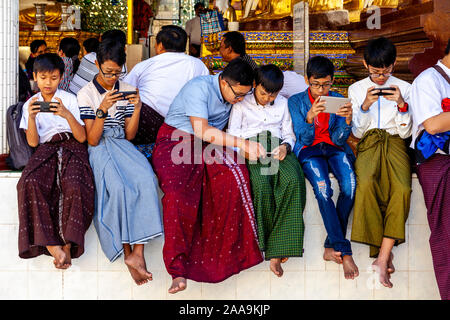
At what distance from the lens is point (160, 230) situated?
374cm

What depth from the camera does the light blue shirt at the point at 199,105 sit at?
12.8ft

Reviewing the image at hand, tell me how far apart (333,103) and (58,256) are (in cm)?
192

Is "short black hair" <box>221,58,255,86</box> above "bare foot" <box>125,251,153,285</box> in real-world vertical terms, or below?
above

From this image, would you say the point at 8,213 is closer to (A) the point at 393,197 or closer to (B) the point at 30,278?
(B) the point at 30,278

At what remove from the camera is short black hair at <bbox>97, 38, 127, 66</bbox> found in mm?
3861

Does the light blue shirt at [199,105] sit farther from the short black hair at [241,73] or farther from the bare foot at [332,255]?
the bare foot at [332,255]

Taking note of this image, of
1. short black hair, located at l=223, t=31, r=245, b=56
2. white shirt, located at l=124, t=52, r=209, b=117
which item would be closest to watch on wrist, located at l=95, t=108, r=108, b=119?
white shirt, located at l=124, t=52, r=209, b=117

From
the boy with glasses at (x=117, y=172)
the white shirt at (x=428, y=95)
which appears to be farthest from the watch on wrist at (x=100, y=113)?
the white shirt at (x=428, y=95)

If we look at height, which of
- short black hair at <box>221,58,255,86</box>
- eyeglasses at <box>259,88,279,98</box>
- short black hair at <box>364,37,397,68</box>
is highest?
short black hair at <box>364,37,397,68</box>

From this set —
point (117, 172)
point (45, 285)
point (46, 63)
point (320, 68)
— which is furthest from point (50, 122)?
point (320, 68)

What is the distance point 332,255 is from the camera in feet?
12.8

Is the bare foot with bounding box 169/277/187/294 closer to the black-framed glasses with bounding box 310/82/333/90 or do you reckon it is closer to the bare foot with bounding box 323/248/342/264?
the bare foot with bounding box 323/248/342/264

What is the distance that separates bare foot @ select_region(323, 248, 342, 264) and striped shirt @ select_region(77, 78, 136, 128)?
5.14 feet

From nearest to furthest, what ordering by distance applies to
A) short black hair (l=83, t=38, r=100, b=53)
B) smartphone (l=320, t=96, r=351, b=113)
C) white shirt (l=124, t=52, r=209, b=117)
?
smartphone (l=320, t=96, r=351, b=113)
white shirt (l=124, t=52, r=209, b=117)
short black hair (l=83, t=38, r=100, b=53)
